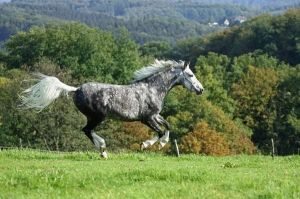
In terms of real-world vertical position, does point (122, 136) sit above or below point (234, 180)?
below

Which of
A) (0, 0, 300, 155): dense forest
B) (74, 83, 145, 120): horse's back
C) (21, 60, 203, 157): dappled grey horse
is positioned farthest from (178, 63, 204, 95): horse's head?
(0, 0, 300, 155): dense forest

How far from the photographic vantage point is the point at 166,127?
19938 millimetres

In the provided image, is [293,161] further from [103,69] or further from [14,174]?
[103,69]

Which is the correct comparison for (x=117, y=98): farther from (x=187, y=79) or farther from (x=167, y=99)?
(x=167, y=99)

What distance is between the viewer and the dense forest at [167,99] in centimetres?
6078

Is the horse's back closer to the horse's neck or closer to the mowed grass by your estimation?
the horse's neck

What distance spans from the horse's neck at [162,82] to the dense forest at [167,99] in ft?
110

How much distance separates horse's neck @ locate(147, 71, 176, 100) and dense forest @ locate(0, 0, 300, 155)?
33.5 meters

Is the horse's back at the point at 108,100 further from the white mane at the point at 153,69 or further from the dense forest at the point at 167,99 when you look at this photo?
the dense forest at the point at 167,99

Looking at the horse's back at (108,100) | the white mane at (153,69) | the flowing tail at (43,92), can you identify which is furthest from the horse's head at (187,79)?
the flowing tail at (43,92)

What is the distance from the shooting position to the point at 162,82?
20.1 metres

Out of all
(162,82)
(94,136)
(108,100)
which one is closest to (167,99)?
(162,82)

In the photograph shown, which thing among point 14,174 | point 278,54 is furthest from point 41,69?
point 278,54

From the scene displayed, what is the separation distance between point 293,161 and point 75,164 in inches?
281
